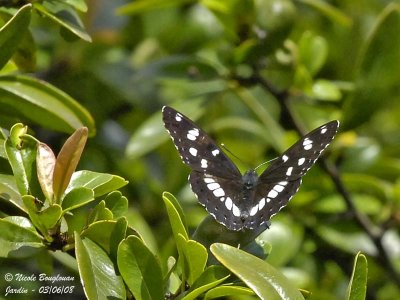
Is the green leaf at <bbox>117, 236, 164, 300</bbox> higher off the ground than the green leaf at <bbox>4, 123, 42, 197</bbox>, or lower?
lower

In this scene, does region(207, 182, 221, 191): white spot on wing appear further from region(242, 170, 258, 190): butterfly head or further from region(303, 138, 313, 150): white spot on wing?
region(303, 138, 313, 150): white spot on wing

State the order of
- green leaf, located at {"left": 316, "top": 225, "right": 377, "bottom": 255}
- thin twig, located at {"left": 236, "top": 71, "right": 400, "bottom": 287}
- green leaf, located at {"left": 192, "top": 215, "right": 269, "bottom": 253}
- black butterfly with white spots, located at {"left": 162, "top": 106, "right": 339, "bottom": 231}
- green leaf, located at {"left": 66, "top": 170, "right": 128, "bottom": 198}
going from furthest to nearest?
green leaf, located at {"left": 316, "top": 225, "right": 377, "bottom": 255}, thin twig, located at {"left": 236, "top": 71, "right": 400, "bottom": 287}, black butterfly with white spots, located at {"left": 162, "top": 106, "right": 339, "bottom": 231}, green leaf, located at {"left": 192, "top": 215, "right": 269, "bottom": 253}, green leaf, located at {"left": 66, "top": 170, "right": 128, "bottom": 198}

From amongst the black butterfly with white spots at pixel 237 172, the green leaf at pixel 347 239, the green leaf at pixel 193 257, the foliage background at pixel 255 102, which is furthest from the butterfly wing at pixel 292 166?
the green leaf at pixel 347 239

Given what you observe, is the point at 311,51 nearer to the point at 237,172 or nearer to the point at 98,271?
the point at 237,172

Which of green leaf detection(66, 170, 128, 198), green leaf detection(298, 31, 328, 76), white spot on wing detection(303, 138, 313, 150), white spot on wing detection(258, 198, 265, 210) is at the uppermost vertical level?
green leaf detection(298, 31, 328, 76)

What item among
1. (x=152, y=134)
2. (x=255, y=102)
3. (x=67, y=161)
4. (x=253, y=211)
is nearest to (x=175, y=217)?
(x=67, y=161)

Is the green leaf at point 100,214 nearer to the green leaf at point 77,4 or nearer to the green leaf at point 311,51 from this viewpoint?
the green leaf at point 77,4

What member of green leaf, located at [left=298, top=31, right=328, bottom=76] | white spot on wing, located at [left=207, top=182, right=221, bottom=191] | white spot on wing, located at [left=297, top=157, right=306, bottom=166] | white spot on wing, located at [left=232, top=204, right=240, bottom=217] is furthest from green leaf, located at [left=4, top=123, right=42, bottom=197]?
green leaf, located at [left=298, top=31, right=328, bottom=76]
